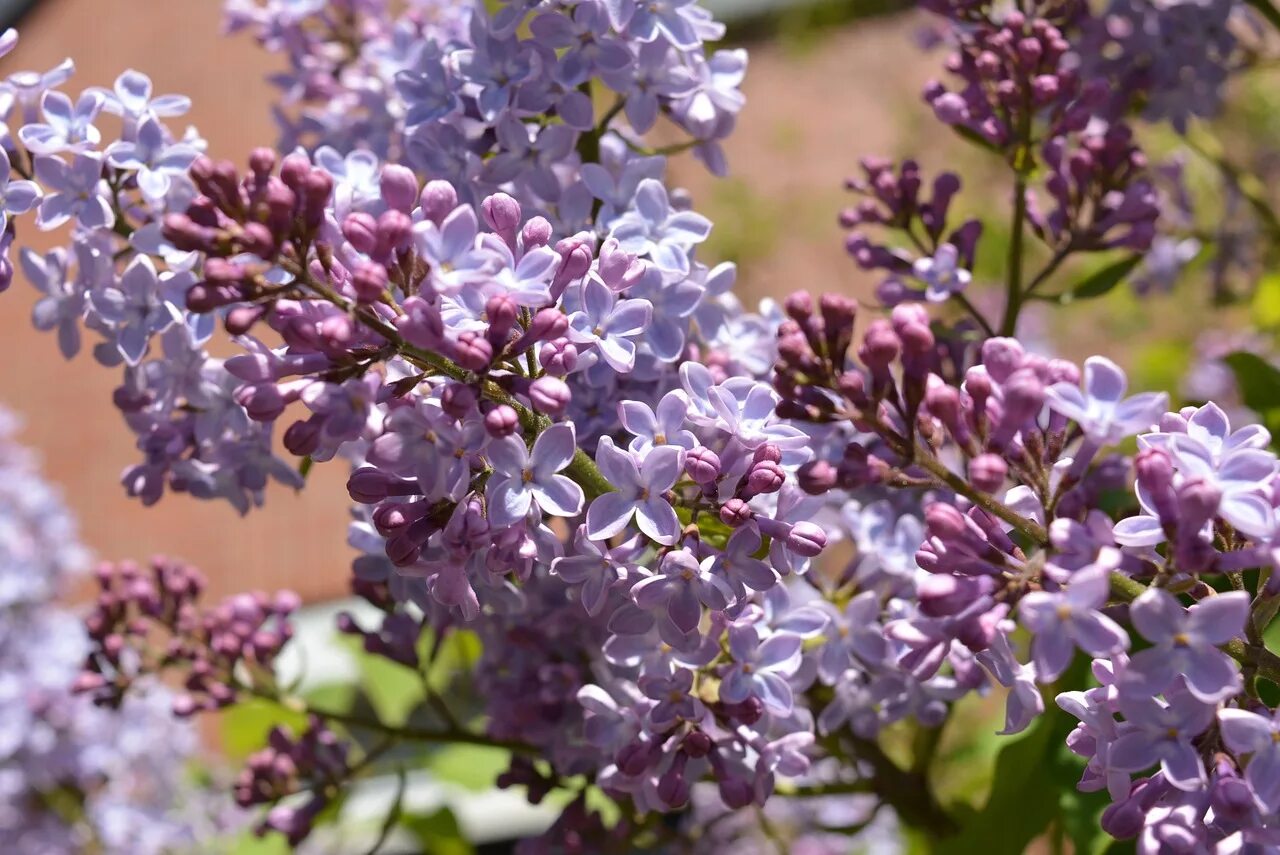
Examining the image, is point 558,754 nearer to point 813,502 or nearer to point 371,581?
point 371,581

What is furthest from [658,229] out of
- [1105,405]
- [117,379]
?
[117,379]

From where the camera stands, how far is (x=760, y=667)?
70 cm

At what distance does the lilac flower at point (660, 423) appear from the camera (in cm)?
62

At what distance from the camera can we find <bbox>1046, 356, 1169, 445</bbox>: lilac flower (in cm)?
53

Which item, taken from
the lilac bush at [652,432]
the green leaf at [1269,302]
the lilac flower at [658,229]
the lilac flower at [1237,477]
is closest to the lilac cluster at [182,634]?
the lilac bush at [652,432]

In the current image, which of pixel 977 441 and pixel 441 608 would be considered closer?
pixel 977 441

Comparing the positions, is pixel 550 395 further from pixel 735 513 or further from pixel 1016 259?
pixel 1016 259

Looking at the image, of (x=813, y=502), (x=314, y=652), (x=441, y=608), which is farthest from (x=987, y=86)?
(x=314, y=652)

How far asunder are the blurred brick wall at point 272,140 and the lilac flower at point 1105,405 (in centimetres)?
311

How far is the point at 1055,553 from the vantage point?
553mm

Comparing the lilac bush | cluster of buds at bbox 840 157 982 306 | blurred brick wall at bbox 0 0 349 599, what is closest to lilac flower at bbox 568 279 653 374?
the lilac bush

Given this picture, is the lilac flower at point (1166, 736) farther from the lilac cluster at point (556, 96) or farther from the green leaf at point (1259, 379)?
the green leaf at point (1259, 379)

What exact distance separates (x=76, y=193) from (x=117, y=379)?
3.94 metres

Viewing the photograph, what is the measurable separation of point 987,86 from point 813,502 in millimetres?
446
